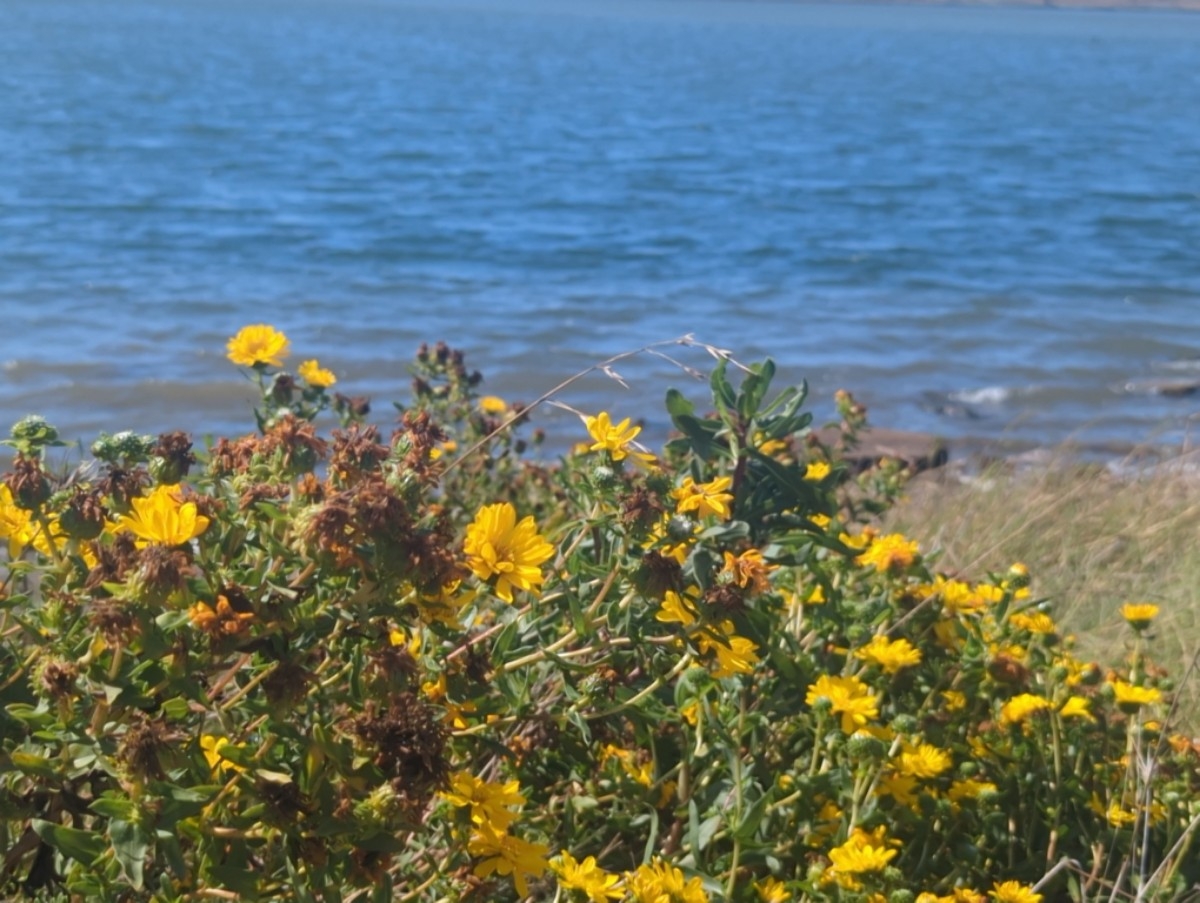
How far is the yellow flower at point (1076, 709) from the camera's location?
8.87ft

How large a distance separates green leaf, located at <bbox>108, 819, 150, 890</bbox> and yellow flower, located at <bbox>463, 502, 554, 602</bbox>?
1.65ft

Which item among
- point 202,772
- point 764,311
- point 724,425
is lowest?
point 764,311

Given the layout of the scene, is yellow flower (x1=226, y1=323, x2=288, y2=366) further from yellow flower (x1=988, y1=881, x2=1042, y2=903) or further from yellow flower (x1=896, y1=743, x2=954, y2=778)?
yellow flower (x1=988, y1=881, x2=1042, y2=903)

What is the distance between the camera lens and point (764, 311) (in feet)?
40.9

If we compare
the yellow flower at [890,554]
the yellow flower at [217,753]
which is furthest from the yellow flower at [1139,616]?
the yellow flower at [217,753]

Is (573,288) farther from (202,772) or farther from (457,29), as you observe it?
(457,29)

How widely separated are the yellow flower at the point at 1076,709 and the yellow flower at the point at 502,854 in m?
1.23

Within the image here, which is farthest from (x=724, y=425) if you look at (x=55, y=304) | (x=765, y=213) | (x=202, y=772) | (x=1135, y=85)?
(x=1135, y=85)

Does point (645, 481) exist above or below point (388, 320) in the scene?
above

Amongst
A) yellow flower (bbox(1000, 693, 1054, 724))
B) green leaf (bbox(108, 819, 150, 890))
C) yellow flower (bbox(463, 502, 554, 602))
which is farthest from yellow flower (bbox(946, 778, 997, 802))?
green leaf (bbox(108, 819, 150, 890))

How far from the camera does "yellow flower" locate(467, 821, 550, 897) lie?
Result: 6.34 ft

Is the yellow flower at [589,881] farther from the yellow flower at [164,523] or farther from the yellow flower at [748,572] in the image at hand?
the yellow flower at [164,523]

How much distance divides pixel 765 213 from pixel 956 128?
13.7 meters

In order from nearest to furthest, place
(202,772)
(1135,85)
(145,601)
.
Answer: (145,601)
(202,772)
(1135,85)
